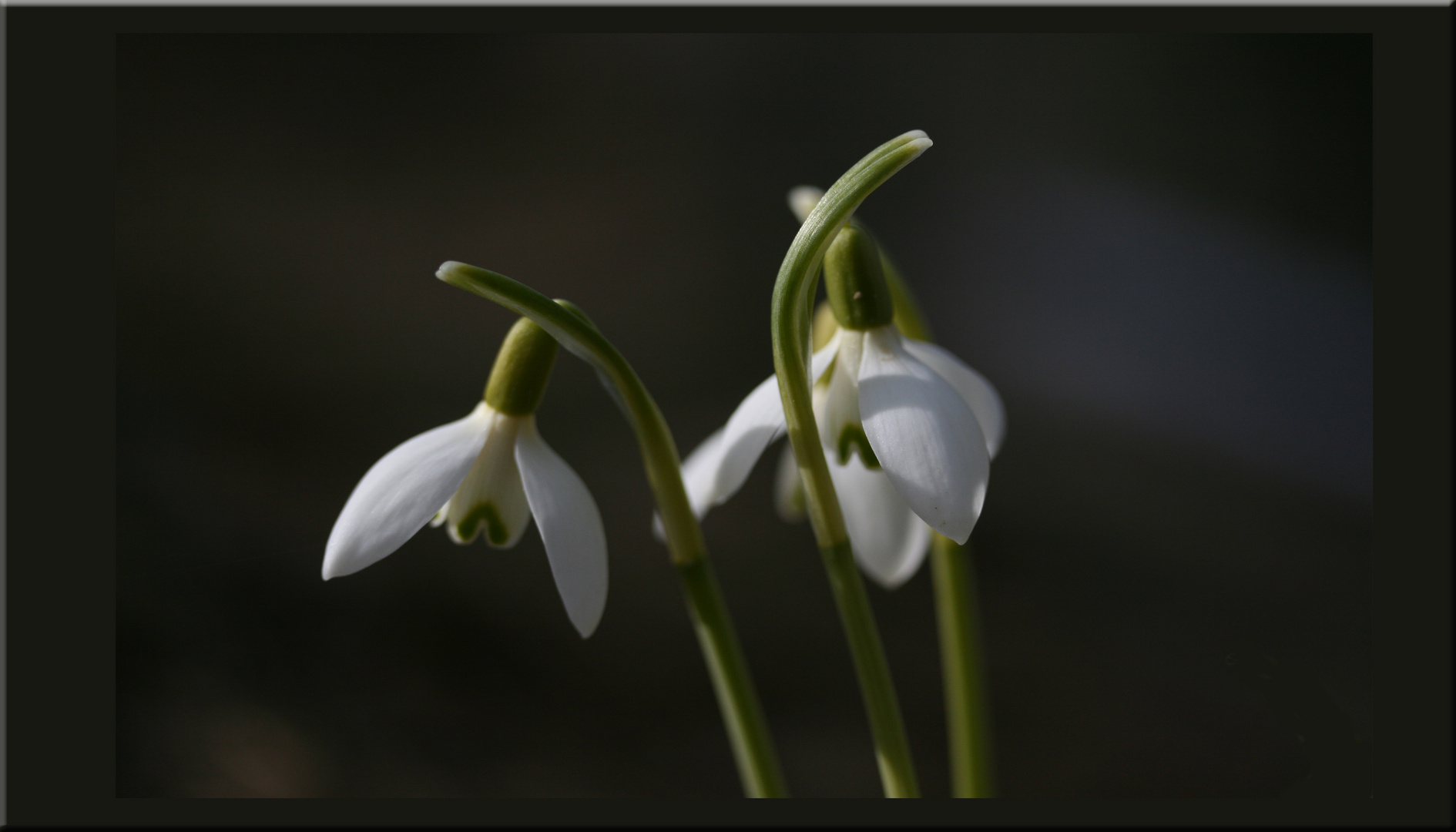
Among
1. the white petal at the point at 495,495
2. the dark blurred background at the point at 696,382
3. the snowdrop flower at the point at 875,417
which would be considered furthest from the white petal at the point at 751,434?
the dark blurred background at the point at 696,382

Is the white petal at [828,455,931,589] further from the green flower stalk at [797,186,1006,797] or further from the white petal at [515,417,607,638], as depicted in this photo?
the white petal at [515,417,607,638]

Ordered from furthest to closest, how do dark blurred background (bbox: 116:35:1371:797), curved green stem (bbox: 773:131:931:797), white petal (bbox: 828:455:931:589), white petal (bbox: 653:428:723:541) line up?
1. dark blurred background (bbox: 116:35:1371:797)
2. white petal (bbox: 828:455:931:589)
3. white petal (bbox: 653:428:723:541)
4. curved green stem (bbox: 773:131:931:797)

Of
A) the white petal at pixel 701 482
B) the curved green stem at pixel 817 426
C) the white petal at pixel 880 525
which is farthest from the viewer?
the white petal at pixel 880 525

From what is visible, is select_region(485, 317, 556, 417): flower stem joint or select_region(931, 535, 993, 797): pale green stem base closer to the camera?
select_region(485, 317, 556, 417): flower stem joint

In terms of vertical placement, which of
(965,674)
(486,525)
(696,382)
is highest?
(696,382)

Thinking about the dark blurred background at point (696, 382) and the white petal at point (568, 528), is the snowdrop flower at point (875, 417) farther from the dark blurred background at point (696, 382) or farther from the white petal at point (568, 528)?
the dark blurred background at point (696, 382)

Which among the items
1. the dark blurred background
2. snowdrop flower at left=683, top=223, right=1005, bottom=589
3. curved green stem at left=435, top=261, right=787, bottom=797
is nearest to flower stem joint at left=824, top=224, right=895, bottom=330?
snowdrop flower at left=683, top=223, right=1005, bottom=589

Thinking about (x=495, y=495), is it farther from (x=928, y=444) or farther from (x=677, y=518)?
(x=928, y=444)

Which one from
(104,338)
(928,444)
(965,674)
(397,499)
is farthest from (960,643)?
(104,338)

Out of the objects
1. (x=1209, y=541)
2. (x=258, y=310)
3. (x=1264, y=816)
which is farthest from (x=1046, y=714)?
(x=258, y=310)
